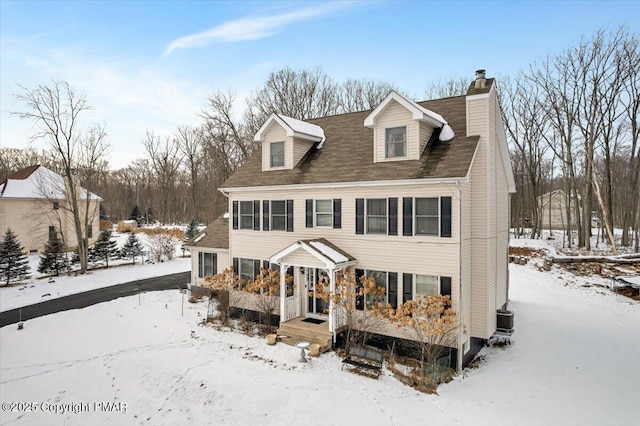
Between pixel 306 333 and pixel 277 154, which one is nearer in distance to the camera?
pixel 306 333

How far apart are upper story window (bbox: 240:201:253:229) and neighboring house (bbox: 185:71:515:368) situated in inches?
10.4

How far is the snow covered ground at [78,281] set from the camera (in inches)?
791

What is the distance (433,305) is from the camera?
1083cm

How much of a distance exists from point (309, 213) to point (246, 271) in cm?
425

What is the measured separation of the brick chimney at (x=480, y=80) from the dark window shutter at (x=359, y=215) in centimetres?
554

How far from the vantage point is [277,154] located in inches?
631

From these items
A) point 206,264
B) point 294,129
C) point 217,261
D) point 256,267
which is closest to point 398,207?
point 294,129

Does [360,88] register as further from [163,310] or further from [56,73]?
[163,310]

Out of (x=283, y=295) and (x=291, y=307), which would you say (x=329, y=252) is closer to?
(x=283, y=295)

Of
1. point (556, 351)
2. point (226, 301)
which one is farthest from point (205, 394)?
point (556, 351)

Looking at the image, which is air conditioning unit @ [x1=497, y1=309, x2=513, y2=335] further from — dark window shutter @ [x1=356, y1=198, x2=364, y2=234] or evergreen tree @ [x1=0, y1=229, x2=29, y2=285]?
evergreen tree @ [x1=0, y1=229, x2=29, y2=285]

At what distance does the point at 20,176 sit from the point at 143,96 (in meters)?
23.8

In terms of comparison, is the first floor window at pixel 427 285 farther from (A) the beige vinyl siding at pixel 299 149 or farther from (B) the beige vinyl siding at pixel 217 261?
(B) the beige vinyl siding at pixel 217 261

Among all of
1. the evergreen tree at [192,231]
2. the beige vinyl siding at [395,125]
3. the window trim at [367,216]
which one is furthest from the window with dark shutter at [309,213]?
the evergreen tree at [192,231]
